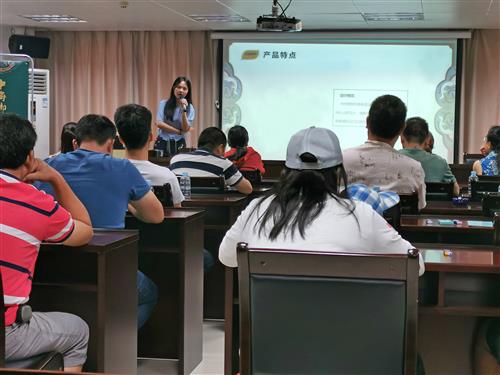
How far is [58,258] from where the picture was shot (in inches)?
107

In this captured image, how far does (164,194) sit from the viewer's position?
3.87 meters

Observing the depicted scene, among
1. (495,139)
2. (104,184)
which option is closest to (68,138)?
(104,184)

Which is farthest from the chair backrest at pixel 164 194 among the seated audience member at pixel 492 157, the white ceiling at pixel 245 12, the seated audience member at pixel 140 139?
the white ceiling at pixel 245 12

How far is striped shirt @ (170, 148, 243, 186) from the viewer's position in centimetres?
502

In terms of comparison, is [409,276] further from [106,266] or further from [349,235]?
[106,266]

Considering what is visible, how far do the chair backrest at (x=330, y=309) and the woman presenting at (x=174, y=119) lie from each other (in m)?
6.21

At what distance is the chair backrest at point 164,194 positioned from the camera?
3840 millimetres

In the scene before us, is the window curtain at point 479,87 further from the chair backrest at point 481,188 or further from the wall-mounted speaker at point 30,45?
the wall-mounted speaker at point 30,45

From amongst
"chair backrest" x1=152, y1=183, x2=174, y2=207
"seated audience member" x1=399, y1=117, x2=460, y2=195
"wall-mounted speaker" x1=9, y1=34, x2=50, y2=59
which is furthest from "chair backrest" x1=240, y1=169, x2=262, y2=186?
"wall-mounted speaker" x1=9, y1=34, x2=50, y2=59

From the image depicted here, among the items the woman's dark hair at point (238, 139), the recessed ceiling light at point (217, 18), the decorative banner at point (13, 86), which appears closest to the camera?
the decorative banner at point (13, 86)

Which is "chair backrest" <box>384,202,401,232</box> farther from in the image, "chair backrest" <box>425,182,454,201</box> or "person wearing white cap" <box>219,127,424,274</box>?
"chair backrest" <box>425,182,454,201</box>

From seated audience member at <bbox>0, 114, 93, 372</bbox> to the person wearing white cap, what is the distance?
590mm

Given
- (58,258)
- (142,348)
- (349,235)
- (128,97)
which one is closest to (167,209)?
(142,348)

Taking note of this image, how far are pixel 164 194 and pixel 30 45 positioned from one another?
722 centimetres
